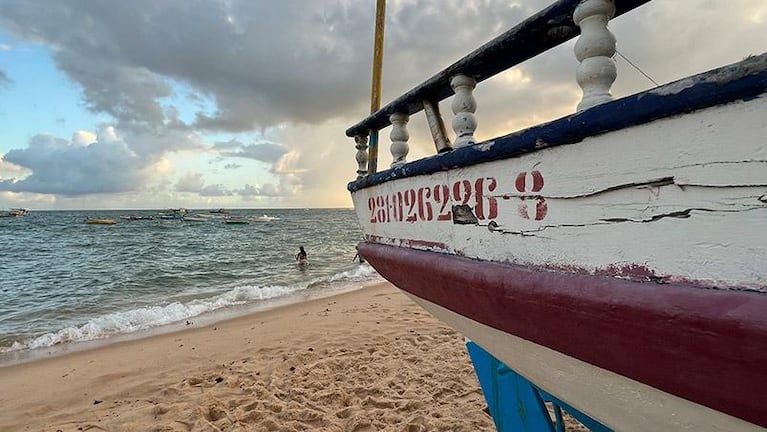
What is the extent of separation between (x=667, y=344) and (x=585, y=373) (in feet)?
1.43

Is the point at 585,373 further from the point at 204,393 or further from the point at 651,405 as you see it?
the point at 204,393

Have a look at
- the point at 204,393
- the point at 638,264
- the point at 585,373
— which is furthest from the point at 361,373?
the point at 638,264

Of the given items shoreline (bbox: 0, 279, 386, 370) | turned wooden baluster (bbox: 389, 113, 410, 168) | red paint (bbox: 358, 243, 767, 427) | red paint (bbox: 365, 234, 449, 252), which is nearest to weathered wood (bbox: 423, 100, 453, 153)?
turned wooden baluster (bbox: 389, 113, 410, 168)

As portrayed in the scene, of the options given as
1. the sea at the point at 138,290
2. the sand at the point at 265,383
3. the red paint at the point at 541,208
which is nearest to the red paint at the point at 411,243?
the red paint at the point at 541,208

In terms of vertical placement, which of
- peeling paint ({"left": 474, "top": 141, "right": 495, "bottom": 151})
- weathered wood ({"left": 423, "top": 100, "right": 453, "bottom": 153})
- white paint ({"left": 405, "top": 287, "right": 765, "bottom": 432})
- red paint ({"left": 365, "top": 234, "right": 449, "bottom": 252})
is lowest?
white paint ({"left": 405, "top": 287, "right": 765, "bottom": 432})

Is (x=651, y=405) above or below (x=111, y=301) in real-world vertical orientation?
above

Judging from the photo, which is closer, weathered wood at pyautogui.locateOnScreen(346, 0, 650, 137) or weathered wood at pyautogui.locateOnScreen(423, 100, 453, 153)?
weathered wood at pyautogui.locateOnScreen(346, 0, 650, 137)

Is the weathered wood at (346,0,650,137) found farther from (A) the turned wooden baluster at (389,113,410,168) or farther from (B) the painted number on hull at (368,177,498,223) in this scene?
(B) the painted number on hull at (368,177,498,223)

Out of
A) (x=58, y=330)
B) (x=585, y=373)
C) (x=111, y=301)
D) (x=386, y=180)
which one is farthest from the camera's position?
(x=111, y=301)

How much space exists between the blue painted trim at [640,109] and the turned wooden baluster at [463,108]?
188 millimetres

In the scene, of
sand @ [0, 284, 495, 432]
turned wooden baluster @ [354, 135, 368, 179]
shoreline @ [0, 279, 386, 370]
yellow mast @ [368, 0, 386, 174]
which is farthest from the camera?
shoreline @ [0, 279, 386, 370]

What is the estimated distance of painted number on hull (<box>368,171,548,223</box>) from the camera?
54.4 inches

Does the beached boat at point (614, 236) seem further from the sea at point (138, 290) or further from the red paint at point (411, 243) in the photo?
the sea at point (138, 290)

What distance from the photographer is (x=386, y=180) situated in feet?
8.07
